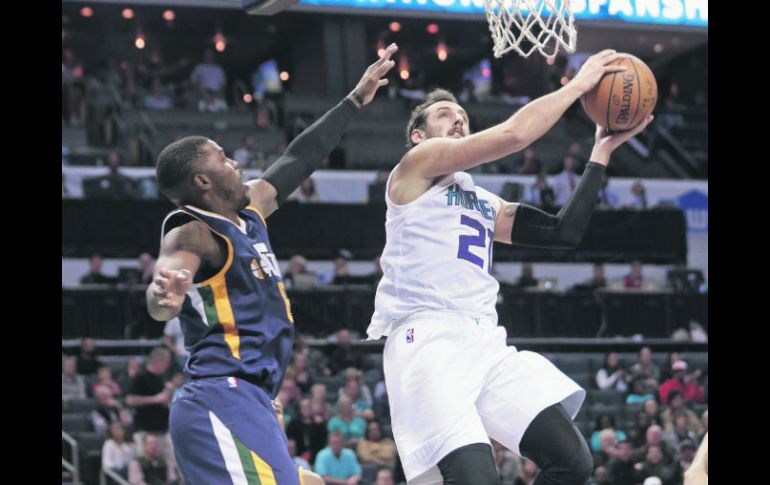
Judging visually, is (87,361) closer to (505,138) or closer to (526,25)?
(526,25)

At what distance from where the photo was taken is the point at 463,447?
16.1ft

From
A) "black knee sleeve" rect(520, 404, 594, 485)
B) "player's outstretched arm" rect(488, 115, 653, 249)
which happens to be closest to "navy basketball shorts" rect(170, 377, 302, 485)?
"black knee sleeve" rect(520, 404, 594, 485)

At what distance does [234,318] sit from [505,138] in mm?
1365

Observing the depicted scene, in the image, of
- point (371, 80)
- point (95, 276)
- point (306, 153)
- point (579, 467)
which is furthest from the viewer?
point (95, 276)

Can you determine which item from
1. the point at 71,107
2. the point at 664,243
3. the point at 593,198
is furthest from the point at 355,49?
the point at 593,198

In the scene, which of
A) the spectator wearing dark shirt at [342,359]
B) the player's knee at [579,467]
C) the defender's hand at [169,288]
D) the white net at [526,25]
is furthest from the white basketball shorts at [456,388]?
the spectator wearing dark shirt at [342,359]

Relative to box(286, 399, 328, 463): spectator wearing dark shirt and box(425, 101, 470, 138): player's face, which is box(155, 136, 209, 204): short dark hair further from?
box(286, 399, 328, 463): spectator wearing dark shirt

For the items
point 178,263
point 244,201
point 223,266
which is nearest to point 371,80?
point 244,201

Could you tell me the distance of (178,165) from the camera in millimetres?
4734

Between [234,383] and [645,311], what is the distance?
1300cm

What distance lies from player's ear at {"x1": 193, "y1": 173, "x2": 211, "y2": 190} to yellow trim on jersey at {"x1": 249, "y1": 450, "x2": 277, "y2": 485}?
1.06m

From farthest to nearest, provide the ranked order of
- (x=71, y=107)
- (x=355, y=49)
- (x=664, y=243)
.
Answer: (x=355, y=49) < (x=71, y=107) < (x=664, y=243)
